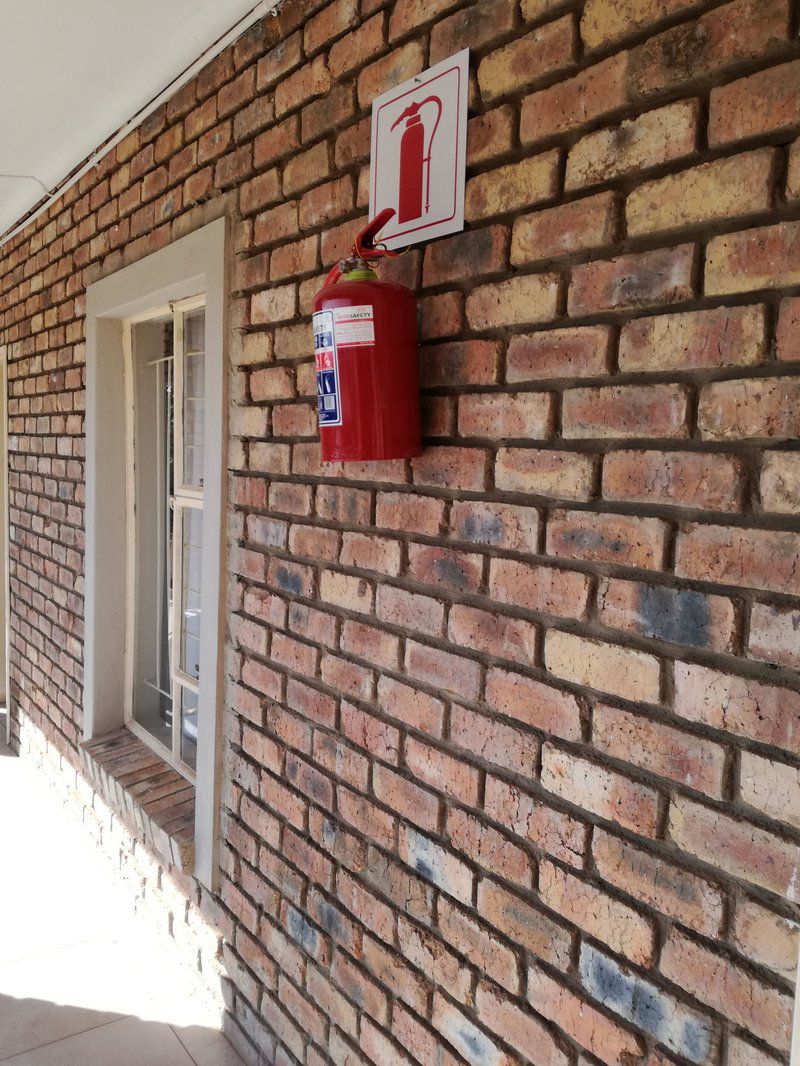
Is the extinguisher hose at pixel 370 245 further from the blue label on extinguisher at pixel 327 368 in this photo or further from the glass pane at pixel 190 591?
the glass pane at pixel 190 591

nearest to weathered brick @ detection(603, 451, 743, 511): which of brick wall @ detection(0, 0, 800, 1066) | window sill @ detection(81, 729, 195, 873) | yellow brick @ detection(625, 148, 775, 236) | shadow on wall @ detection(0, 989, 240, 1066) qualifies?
brick wall @ detection(0, 0, 800, 1066)

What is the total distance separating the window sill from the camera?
254 cm

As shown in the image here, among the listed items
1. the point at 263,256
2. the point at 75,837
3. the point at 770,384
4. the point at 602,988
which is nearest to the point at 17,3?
the point at 263,256

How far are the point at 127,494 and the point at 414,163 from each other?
7.35 ft

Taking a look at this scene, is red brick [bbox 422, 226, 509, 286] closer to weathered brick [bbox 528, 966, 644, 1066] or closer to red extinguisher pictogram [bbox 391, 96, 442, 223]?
red extinguisher pictogram [bbox 391, 96, 442, 223]

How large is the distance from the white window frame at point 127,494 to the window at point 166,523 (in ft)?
0.17

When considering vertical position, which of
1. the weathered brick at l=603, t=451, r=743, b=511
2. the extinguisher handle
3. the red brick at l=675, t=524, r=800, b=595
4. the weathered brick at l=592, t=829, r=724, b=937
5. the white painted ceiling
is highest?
the white painted ceiling

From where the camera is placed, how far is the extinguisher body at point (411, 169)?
5.06ft

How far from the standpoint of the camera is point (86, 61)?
2557 millimetres

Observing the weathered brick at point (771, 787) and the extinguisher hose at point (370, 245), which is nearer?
the weathered brick at point (771, 787)

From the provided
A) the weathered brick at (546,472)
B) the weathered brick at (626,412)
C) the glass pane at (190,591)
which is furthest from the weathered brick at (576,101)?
the glass pane at (190,591)

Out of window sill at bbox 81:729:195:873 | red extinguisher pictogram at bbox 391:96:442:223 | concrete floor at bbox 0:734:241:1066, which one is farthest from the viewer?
window sill at bbox 81:729:195:873

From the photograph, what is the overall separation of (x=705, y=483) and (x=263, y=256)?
1488 millimetres

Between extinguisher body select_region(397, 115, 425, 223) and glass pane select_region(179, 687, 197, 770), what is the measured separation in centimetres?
214
